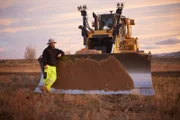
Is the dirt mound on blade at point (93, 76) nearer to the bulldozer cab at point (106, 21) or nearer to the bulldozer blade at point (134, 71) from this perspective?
the bulldozer blade at point (134, 71)

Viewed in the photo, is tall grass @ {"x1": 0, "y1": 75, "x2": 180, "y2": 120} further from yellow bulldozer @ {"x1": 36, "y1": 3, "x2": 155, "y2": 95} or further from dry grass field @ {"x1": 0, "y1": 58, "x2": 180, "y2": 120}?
yellow bulldozer @ {"x1": 36, "y1": 3, "x2": 155, "y2": 95}

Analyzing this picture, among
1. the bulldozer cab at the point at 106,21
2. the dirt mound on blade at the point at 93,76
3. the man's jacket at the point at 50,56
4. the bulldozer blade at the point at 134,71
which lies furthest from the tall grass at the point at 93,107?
the bulldozer cab at the point at 106,21

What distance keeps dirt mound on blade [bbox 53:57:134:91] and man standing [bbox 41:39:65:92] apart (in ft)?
1.07

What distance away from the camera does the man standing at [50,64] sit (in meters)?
8.52

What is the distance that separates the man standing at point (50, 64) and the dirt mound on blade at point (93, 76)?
33cm

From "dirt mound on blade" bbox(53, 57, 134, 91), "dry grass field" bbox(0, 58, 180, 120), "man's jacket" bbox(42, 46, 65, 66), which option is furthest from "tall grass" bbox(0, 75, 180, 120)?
"man's jacket" bbox(42, 46, 65, 66)

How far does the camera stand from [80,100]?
7512 mm

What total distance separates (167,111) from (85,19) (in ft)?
21.0

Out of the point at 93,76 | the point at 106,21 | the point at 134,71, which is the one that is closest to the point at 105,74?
the point at 93,76

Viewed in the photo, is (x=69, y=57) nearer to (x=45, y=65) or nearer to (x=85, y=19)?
(x=45, y=65)

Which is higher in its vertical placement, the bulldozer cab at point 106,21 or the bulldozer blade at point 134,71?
the bulldozer cab at point 106,21

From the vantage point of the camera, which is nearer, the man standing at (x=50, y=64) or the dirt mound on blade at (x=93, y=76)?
the dirt mound on blade at (x=93, y=76)

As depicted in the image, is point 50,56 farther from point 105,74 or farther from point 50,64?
point 105,74

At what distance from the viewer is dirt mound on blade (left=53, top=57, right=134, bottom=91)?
8.28m
